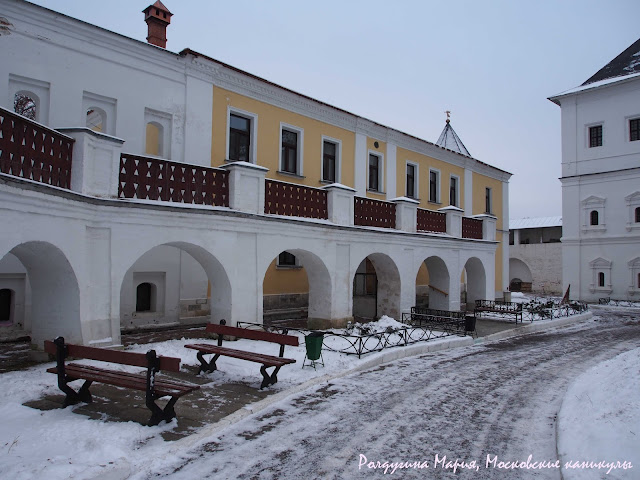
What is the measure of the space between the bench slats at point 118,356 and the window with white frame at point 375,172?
15.8 m

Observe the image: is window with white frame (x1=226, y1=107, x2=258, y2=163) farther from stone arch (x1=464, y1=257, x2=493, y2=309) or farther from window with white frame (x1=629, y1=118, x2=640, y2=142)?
window with white frame (x1=629, y1=118, x2=640, y2=142)

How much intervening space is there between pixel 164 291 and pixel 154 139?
15.1 ft

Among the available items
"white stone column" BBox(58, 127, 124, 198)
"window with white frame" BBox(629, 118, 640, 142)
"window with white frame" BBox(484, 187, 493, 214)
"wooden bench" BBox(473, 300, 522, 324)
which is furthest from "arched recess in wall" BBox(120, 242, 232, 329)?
"window with white frame" BBox(629, 118, 640, 142)

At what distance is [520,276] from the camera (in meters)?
45.4

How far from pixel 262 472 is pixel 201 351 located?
4009 millimetres

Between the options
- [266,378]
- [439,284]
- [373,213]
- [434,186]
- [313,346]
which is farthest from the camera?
[434,186]

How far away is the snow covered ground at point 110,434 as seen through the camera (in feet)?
15.5

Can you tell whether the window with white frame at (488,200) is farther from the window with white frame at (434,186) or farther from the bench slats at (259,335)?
the bench slats at (259,335)

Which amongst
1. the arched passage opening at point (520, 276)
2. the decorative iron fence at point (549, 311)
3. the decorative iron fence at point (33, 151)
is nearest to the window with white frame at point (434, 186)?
the decorative iron fence at point (549, 311)

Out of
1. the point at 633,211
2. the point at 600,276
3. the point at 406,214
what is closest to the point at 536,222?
the point at 600,276

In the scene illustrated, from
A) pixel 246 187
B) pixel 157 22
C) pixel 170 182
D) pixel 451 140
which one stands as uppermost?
pixel 451 140

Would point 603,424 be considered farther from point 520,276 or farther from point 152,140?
point 520,276

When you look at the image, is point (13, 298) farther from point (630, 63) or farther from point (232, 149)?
point (630, 63)

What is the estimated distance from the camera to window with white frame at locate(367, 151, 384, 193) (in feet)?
68.6
